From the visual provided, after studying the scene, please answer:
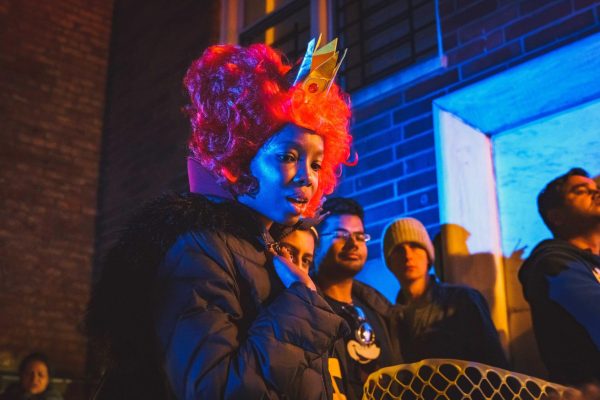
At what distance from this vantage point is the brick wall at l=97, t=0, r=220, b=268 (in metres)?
6.86

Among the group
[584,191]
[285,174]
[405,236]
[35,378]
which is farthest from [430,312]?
[35,378]

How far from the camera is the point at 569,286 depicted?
9.43ft

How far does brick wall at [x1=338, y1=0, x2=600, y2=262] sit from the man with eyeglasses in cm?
86

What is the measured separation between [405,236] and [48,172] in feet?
16.3

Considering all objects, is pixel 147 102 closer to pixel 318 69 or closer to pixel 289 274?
pixel 318 69

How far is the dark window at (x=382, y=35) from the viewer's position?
17.0ft

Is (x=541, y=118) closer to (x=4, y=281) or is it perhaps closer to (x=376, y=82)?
(x=376, y=82)

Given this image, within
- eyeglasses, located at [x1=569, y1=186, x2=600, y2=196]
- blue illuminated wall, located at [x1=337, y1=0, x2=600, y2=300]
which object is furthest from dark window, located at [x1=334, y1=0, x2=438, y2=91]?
eyeglasses, located at [x1=569, y1=186, x2=600, y2=196]

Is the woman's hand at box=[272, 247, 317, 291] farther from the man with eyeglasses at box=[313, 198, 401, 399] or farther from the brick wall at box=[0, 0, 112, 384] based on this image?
the brick wall at box=[0, 0, 112, 384]

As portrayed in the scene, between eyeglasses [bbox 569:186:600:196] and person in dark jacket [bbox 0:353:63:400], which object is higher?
eyeglasses [bbox 569:186:600:196]

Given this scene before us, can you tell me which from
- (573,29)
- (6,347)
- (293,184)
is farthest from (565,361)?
(6,347)

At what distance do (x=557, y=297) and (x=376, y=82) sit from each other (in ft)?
8.61

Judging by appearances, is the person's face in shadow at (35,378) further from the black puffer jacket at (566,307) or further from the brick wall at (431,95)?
the black puffer jacket at (566,307)

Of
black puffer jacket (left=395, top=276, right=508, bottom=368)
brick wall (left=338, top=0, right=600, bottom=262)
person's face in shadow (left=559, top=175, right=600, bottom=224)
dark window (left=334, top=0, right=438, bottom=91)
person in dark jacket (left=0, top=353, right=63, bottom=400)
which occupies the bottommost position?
person in dark jacket (left=0, top=353, right=63, bottom=400)
